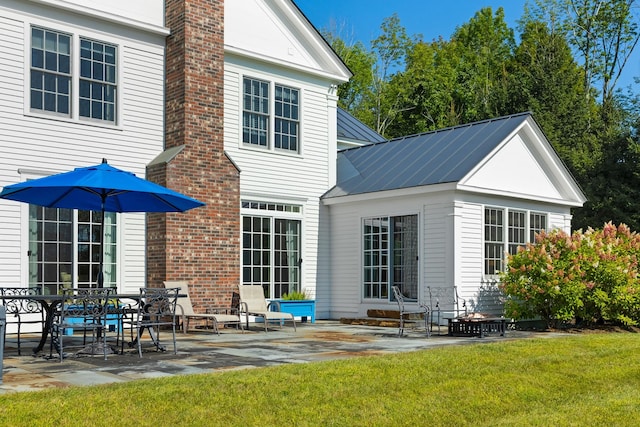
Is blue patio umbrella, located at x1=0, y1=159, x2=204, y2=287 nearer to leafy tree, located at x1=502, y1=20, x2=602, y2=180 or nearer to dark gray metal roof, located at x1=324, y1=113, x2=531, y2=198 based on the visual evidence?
dark gray metal roof, located at x1=324, y1=113, x2=531, y2=198

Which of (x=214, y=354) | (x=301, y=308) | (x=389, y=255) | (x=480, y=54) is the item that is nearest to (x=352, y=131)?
(x=389, y=255)

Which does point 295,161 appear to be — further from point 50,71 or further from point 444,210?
point 50,71

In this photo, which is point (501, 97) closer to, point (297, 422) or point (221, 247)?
point (221, 247)

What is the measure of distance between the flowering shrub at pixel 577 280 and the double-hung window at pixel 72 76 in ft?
29.1

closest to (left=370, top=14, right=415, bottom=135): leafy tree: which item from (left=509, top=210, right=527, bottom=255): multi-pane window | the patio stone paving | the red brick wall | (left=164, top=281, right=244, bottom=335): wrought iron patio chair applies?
(left=509, top=210, right=527, bottom=255): multi-pane window

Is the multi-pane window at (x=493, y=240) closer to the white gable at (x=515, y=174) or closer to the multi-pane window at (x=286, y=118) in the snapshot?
the white gable at (x=515, y=174)

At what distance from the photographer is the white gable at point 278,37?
54.6 ft

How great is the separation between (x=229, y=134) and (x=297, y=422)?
10658 millimetres

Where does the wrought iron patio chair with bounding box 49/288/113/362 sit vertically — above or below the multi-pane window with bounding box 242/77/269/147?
below

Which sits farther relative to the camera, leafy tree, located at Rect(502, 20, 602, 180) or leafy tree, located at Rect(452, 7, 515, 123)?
leafy tree, located at Rect(452, 7, 515, 123)

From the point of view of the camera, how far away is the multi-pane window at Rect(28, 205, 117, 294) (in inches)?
524

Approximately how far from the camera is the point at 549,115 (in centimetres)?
3212

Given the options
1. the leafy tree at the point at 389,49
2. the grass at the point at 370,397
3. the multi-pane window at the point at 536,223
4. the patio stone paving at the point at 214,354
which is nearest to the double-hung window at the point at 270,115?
the patio stone paving at the point at 214,354

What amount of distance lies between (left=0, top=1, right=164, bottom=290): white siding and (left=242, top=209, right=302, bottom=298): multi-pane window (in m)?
2.66
